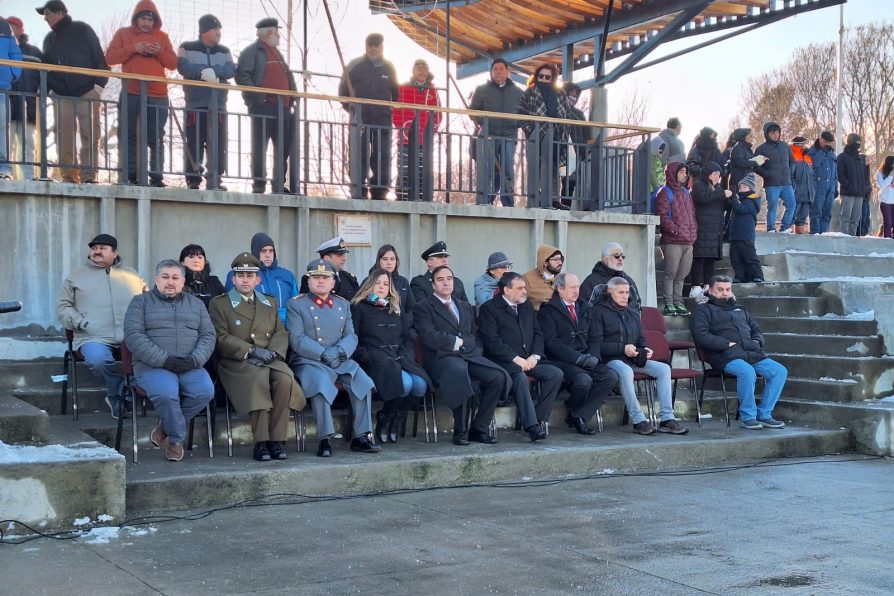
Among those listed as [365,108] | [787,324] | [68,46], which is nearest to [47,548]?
[68,46]

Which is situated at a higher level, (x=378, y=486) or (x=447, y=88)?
(x=447, y=88)

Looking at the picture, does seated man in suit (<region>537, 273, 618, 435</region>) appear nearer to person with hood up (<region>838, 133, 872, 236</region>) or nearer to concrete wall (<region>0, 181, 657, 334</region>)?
concrete wall (<region>0, 181, 657, 334</region>)

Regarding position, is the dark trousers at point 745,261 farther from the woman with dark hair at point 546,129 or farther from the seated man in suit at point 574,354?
the seated man in suit at point 574,354

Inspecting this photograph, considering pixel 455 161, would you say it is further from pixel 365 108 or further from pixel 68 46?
pixel 68 46

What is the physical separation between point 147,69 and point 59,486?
211 inches

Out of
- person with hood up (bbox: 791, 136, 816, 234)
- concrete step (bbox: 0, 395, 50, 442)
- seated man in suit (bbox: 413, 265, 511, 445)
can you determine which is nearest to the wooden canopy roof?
person with hood up (bbox: 791, 136, 816, 234)

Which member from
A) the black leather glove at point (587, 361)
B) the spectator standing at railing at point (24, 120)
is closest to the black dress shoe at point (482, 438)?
the black leather glove at point (587, 361)

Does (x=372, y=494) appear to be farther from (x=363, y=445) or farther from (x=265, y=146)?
(x=265, y=146)

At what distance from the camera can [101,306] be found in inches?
350

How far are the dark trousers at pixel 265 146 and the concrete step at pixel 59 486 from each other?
471 cm

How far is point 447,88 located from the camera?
1367 cm

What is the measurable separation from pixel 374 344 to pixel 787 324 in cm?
521

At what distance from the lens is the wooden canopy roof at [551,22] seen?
16.0m

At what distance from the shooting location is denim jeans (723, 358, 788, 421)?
34.8 feet
